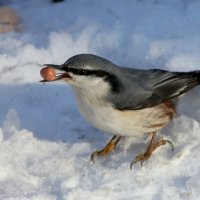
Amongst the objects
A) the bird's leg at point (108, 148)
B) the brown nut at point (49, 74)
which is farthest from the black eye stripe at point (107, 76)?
the bird's leg at point (108, 148)

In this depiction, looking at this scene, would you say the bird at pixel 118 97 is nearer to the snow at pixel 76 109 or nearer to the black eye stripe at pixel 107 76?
the black eye stripe at pixel 107 76

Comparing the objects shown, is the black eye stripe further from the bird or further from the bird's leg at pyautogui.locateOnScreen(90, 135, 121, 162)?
the bird's leg at pyautogui.locateOnScreen(90, 135, 121, 162)

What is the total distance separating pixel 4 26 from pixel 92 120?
1.89 m

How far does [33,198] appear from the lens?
4.45 m

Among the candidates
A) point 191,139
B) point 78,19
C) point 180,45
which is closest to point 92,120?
point 191,139

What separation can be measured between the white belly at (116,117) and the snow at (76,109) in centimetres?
23

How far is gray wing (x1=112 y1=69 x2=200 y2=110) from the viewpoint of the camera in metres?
4.75

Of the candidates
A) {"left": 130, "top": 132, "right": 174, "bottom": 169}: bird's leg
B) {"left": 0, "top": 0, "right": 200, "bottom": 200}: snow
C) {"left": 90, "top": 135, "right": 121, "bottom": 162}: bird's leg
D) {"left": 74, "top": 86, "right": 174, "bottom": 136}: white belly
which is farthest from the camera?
{"left": 90, "top": 135, "right": 121, "bottom": 162}: bird's leg

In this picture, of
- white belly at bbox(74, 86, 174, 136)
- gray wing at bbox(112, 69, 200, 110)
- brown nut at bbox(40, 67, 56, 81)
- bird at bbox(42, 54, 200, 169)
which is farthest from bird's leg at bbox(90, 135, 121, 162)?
brown nut at bbox(40, 67, 56, 81)

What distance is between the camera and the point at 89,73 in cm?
465

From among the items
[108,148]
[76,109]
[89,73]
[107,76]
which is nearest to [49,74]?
[89,73]

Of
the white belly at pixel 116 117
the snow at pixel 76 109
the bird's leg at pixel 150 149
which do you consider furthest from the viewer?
the bird's leg at pixel 150 149

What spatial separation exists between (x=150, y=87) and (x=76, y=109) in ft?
2.49

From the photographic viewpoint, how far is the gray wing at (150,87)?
4746mm
